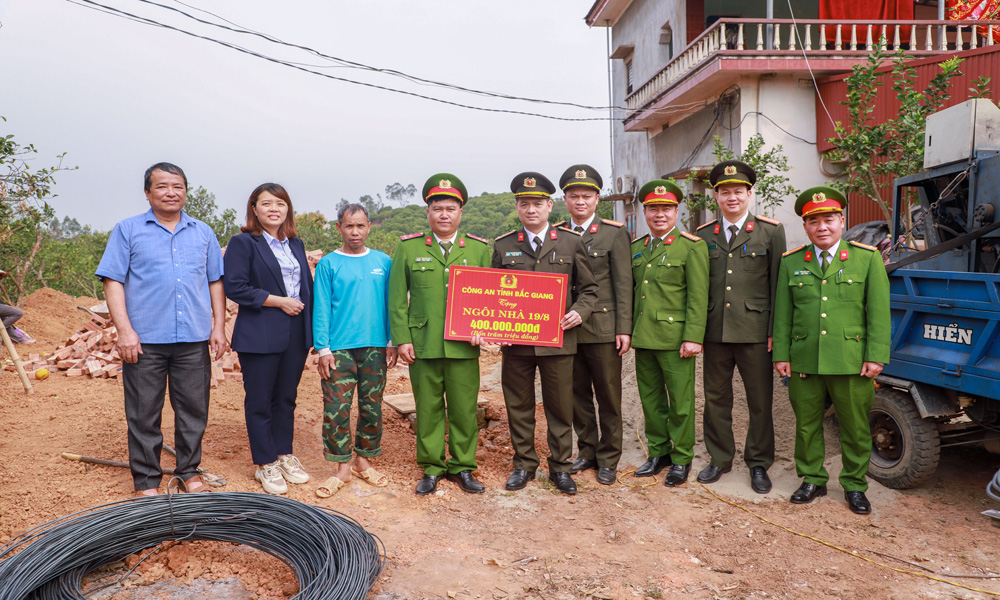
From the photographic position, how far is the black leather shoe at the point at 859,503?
393 cm

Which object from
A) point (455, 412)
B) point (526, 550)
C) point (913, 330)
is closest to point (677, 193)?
point (913, 330)

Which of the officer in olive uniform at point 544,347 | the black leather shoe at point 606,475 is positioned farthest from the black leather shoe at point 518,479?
the black leather shoe at point 606,475

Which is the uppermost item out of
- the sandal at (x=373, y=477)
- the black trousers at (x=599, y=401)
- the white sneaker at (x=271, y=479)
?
the black trousers at (x=599, y=401)

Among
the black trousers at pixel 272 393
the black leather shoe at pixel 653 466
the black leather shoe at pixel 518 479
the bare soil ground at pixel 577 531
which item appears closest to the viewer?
the bare soil ground at pixel 577 531

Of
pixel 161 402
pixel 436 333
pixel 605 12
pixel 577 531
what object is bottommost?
pixel 577 531

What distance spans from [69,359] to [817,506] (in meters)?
8.35

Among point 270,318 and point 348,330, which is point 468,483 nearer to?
point 348,330

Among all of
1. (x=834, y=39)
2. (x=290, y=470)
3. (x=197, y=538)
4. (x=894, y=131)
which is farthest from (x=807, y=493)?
(x=834, y=39)

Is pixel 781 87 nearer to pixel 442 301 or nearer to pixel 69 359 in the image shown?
pixel 442 301

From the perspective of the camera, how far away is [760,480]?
4.37m

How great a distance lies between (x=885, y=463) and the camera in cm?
439

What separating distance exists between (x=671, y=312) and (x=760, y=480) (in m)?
1.31

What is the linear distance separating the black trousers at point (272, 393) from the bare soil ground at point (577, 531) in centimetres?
33

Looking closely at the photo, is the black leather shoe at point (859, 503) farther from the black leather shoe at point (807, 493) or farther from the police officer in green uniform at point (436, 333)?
the police officer in green uniform at point (436, 333)
